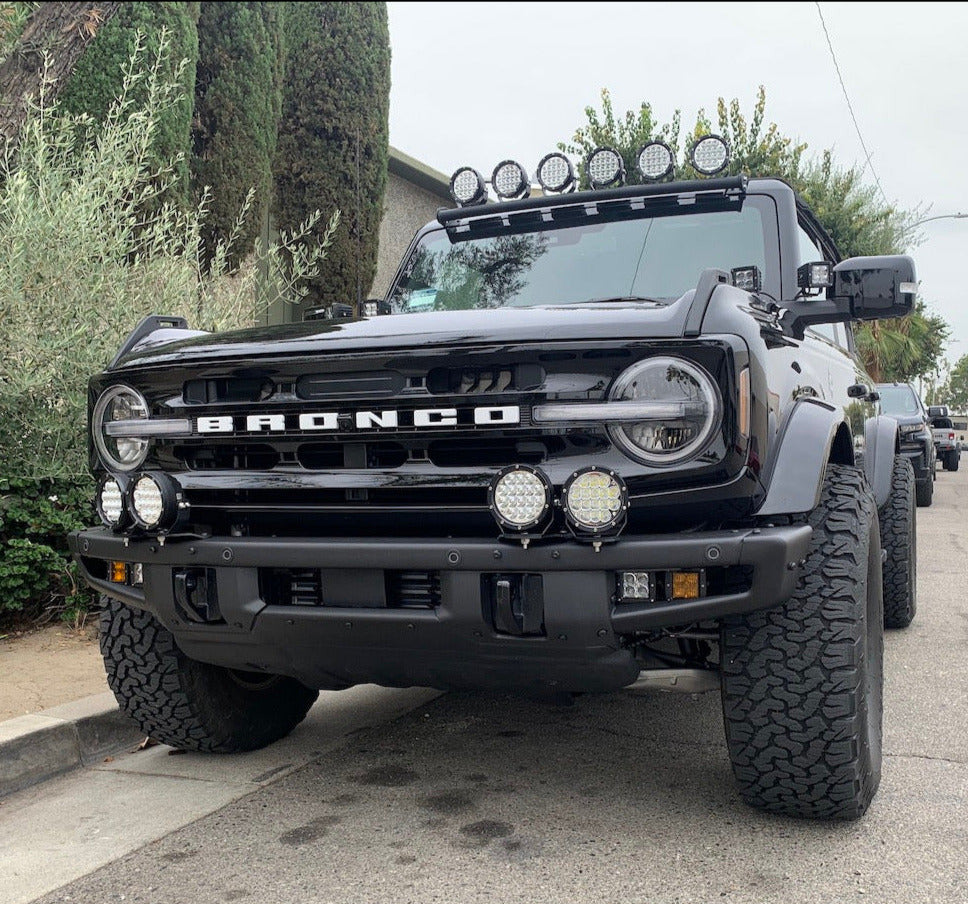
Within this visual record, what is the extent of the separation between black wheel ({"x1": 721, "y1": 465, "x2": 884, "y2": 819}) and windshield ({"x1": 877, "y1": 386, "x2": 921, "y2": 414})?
1034 cm

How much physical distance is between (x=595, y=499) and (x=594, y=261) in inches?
66.6

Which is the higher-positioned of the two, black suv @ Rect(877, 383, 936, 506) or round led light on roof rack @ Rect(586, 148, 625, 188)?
round led light on roof rack @ Rect(586, 148, 625, 188)

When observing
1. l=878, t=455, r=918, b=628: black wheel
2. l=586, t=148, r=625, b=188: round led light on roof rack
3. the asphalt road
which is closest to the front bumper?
the asphalt road

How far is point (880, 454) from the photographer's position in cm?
496

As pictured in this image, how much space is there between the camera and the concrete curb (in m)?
3.44

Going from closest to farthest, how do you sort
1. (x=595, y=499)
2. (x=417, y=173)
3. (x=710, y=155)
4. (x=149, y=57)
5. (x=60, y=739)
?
(x=595, y=499)
(x=60, y=739)
(x=710, y=155)
(x=149, y=57)
(x=417, y=173)

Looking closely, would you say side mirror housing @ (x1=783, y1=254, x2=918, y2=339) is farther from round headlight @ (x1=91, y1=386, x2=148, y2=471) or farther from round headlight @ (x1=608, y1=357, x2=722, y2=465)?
round headlight @ (x1=91, y1=386, x2=148, y2=471)

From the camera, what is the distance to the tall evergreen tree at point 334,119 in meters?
11.8

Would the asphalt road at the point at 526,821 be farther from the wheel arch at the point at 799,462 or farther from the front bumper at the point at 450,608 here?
the wheel arch at the point at 799,462

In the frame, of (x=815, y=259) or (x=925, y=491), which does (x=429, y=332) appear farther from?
(x=925, y=491)

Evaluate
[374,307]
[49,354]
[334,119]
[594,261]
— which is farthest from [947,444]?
[49,354]

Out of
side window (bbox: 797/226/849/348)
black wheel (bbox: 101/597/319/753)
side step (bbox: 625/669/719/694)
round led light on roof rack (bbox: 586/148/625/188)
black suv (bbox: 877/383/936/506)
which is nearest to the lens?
side step (bbox: 625/669/719/694)

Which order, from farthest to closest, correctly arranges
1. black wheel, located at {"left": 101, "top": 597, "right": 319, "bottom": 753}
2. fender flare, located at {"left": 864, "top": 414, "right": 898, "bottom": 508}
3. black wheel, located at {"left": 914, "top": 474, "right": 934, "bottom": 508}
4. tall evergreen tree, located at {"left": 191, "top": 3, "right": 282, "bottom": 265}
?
black wheel, located at {"left": 914, "top": 474, "right": 934, "bottom": 508} → tall evergreen tree, located at {"left": 191, "top": 3, "right": 282, "bottom": 265} → fender flare, located at {"left": 864, "top": 414, "right": 898, "bottom": 508} → black wheel, located at {"left": 101, "top": 597, "right": 319, "bottom": 753}

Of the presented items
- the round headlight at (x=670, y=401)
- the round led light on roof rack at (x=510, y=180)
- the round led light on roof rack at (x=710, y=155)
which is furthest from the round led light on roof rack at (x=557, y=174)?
the round headlight at (x=670, y=401)
